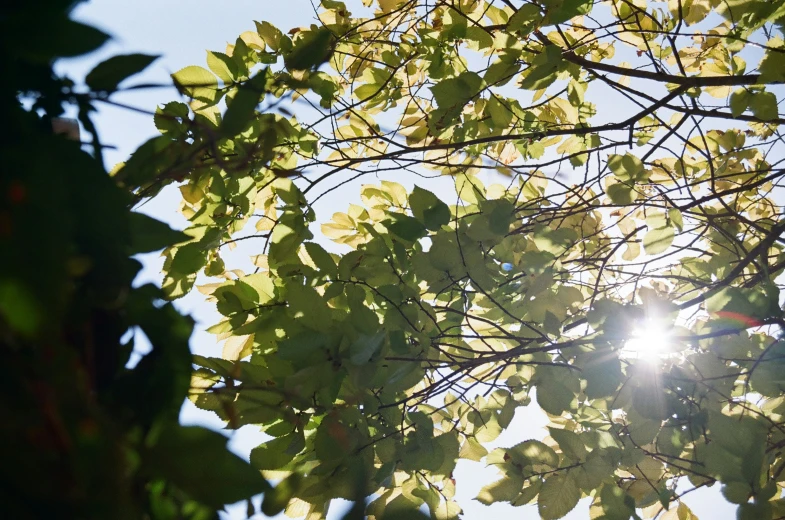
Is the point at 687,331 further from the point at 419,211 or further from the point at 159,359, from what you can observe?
the point at 159,359

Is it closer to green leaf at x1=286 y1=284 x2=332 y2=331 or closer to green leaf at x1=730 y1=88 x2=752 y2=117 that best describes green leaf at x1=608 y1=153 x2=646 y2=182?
green leaf at x1=730 y1=88 x2=752 y2=117

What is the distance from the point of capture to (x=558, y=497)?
1256 millimetres

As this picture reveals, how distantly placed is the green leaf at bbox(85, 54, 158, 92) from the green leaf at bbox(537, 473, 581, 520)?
3.90ft

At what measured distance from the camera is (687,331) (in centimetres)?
147

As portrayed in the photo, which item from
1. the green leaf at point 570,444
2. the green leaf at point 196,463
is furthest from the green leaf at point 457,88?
the green leaf at point 196,463

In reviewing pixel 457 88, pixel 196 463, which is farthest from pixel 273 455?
pixel 457 88

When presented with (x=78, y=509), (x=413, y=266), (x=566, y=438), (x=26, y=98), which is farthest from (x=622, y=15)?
(x=78, y=509)

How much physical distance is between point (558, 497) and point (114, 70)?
1.21 meters

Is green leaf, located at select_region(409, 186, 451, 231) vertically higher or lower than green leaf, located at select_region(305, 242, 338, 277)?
higher

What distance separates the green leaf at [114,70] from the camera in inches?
18.0

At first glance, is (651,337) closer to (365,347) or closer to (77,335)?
(365,347)

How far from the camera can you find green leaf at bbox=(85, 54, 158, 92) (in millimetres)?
458

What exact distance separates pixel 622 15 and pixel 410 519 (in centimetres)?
192

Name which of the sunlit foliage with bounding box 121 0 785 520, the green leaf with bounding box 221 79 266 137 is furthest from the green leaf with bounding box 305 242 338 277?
the green leaf with bounding box 221 79 266 137
